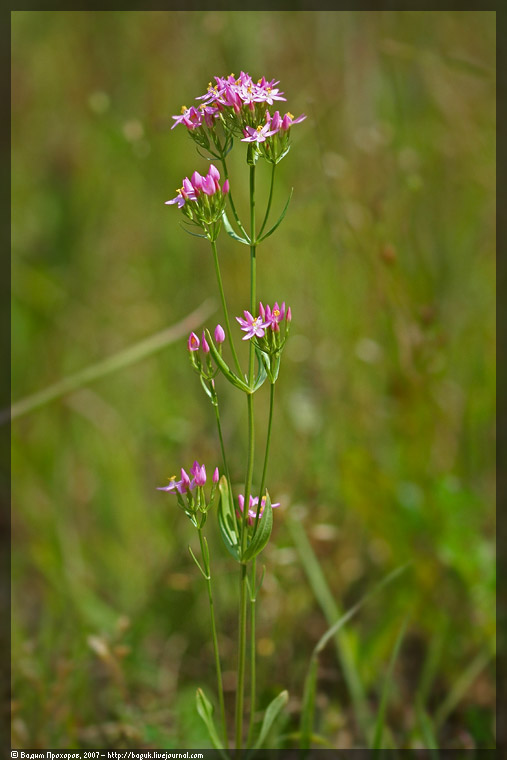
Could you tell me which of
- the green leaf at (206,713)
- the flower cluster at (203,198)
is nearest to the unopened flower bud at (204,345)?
the flower cluster at (203,198)

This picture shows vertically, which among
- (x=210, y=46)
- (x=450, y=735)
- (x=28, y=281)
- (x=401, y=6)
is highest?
(x=401, y=6)

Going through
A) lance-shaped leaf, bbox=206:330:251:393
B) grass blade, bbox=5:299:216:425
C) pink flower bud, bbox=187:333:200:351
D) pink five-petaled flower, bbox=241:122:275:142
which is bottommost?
lance-shaped leaf, bbox=206:330:251:393

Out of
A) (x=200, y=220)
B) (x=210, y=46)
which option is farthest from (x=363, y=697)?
(x=210, y=46)

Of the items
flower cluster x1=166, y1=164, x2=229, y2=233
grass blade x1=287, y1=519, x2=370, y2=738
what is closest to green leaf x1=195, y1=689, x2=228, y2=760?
grass blade x1=287, y1=519, x2=370, y2=738

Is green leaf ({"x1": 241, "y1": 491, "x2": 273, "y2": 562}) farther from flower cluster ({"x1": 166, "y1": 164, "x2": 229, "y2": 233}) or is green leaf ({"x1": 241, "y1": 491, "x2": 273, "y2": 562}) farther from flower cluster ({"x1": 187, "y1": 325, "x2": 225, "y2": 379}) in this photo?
flower cluster ({"x1": 166, "y1": 164, "x2": 229, "y2": 233})

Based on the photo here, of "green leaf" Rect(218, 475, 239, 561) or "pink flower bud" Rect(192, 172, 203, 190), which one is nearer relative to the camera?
"pink flower bud" Rect(192, 172, 203, 190)

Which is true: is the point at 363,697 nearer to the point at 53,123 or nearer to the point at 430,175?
the point at 430,175

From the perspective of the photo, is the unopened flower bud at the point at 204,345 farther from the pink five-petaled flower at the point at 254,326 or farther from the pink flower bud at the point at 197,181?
the pink flower bud at the point at 197,181
